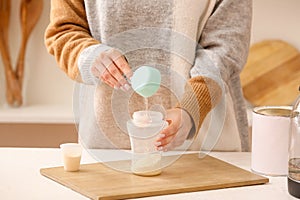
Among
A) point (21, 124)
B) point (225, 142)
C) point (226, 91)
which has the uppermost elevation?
point (226, 91)

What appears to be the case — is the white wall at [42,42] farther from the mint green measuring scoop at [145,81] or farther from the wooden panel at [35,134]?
the mint green measuring scoop at [145,81]

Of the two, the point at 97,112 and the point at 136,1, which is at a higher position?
the point at 136,1

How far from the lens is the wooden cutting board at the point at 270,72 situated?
8.90 ft

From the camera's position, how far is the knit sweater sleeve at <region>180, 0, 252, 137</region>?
4.95 ft

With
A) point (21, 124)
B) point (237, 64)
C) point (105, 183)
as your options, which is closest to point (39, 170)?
point (105, 183)

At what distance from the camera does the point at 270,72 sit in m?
2.73

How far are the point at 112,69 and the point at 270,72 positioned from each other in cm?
142

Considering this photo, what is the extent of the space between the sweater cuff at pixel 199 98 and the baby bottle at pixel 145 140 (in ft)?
0.36

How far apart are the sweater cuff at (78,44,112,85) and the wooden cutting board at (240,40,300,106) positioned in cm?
130

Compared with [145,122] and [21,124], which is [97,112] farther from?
[21,124]

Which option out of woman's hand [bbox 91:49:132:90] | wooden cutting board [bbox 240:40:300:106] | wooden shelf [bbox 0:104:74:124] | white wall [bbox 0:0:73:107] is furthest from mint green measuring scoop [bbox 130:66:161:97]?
white wall [bbox 0:0:73:107]

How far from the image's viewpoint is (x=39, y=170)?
1.41 metres

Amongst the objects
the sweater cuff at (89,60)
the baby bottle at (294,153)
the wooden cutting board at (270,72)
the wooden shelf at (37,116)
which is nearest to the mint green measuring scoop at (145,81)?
the sweater cuff at (89,60)

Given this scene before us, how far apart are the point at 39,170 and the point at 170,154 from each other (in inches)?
10.9
